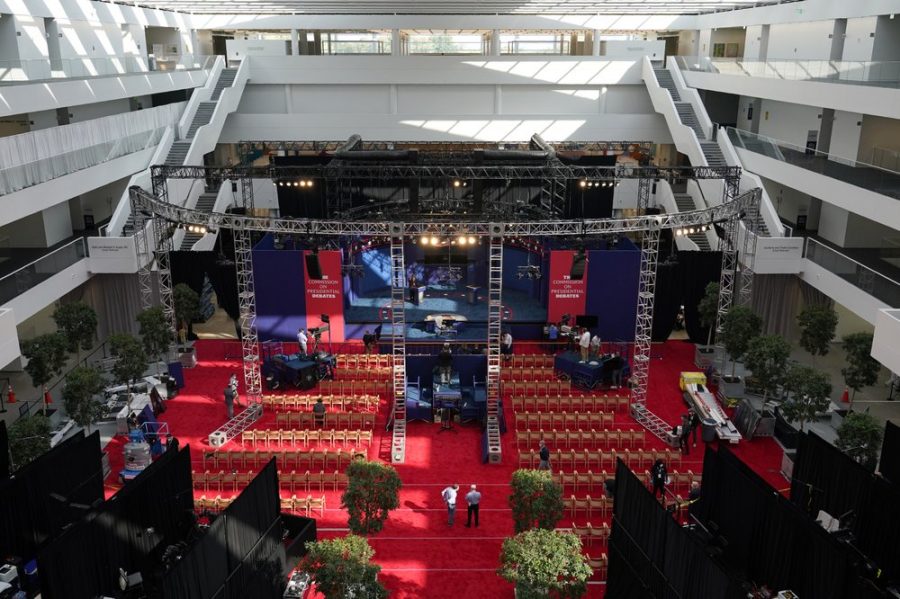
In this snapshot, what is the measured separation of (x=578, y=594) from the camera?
39.5ft

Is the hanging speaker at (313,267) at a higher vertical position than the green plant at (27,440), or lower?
higher

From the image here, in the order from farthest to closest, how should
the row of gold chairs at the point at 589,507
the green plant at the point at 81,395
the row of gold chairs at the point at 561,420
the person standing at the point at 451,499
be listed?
the row of gold chairs at the point at 561,420 → the green plant at the point at 81,395 → the row of gold chairs at the point at 589,507 → the person standing at the point at 451,499

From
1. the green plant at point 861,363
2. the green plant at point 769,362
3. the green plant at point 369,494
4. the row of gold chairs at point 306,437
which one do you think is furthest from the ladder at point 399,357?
the green plant at point 861,363

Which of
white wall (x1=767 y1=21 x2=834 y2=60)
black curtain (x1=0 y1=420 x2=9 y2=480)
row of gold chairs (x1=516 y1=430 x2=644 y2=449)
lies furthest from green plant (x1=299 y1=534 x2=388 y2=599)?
white wall (x1=767 y1=21 x2=834 y2=60)

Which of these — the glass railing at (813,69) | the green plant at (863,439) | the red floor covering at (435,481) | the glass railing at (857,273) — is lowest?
the red floor covering at (435,481)

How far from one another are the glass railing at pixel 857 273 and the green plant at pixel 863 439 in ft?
19.6

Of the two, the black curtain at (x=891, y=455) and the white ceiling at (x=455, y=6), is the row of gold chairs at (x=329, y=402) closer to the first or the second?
the black curtain at (x=891, y=455)

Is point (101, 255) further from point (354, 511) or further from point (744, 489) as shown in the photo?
point (744, 489)

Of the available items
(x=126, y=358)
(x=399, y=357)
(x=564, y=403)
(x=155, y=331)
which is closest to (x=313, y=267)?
(x=155, y=331)

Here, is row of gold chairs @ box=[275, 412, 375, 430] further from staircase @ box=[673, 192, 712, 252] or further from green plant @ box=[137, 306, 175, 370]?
staircase @ box=[673, 192, 712, 252]

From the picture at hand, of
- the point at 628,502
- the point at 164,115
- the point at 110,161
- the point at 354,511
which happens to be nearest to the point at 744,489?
the point at 628,502

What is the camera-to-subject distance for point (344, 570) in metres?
11.7

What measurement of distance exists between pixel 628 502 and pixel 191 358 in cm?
1677

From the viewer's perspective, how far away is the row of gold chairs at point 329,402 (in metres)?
21.3
